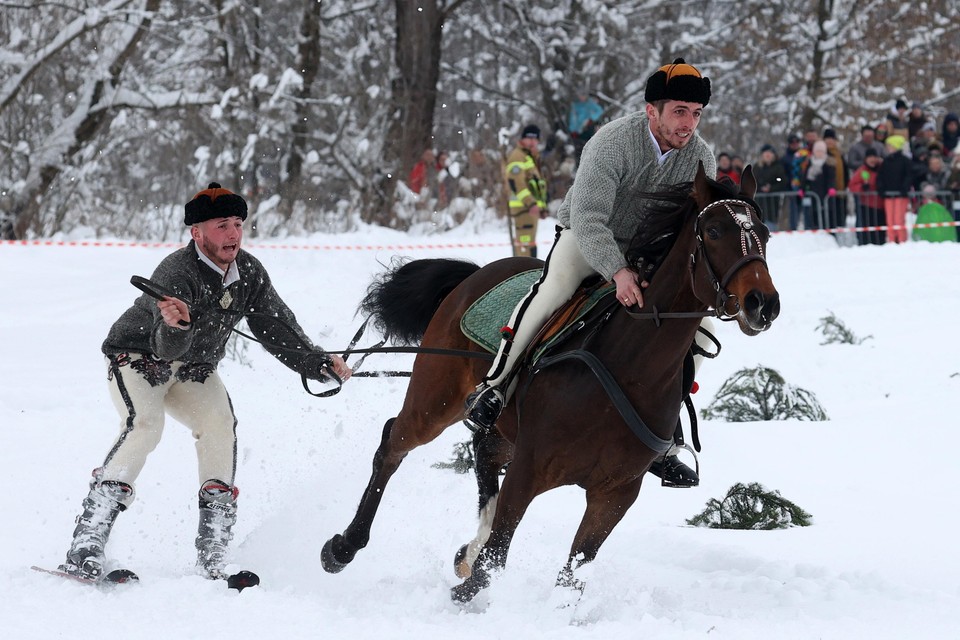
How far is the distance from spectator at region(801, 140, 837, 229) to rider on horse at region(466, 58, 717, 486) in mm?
13252

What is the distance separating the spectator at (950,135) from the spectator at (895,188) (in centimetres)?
A: 108

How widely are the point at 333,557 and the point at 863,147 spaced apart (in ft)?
45.5

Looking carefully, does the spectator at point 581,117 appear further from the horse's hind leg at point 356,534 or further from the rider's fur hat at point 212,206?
the rider's fur hat at point 212,206

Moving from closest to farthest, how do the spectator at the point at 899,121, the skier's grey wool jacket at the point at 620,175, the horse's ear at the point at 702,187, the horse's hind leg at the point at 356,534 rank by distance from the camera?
the horse's ear at the point at 702,187
the skier's grey wool jacket at the point at 620,175
the horse's hind leg at the point at 356,534
the spectator at the point at 899,121

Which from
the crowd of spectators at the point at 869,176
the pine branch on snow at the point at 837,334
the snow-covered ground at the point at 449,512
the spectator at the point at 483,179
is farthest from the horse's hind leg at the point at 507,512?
the spectator at the point at 483,179

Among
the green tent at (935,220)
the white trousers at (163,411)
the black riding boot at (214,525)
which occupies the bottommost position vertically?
the black riding boot at (214,525)

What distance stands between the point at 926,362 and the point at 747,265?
7.06 metres

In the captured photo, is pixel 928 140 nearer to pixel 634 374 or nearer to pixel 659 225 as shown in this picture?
pixel 659 225

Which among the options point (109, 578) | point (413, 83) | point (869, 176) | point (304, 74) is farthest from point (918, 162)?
point (109, 578)

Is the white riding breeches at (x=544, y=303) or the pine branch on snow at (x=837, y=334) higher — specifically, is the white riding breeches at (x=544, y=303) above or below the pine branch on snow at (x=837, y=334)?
above

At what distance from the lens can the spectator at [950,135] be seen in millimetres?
17906

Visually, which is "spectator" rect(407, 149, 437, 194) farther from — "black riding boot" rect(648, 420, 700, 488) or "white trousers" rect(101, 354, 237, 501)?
"black riding boot" rect(648, 420, 700, 488)

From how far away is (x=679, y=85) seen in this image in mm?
4938

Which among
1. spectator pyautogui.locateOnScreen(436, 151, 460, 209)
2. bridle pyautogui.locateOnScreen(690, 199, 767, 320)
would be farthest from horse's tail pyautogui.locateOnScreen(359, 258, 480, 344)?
spectator pyautogui.locateOnScreen(436, 151, 460, 209)
